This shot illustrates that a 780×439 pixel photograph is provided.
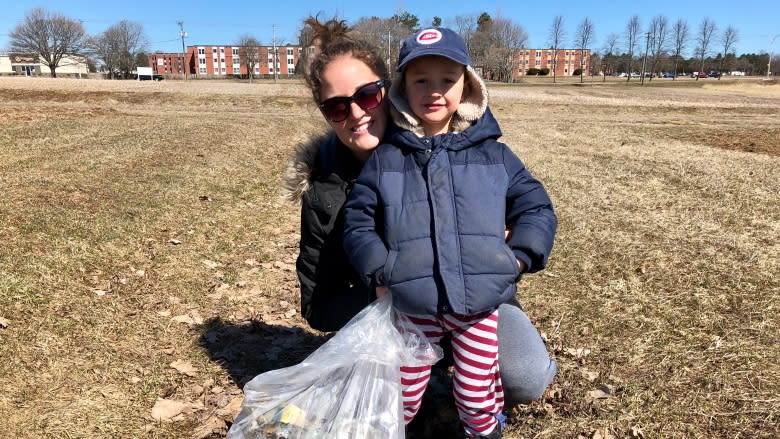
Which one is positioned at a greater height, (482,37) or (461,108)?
(482,37)

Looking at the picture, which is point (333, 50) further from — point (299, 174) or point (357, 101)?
point (299, 174)

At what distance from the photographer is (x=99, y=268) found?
4094 mm

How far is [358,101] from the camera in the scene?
224 cm

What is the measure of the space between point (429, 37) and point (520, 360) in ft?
4.34

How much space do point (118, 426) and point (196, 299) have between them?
143 cm

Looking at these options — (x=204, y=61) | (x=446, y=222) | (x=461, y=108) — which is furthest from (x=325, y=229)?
(x=204, y=61)

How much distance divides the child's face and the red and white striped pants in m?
0.76

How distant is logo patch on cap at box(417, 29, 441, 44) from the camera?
6.78ft

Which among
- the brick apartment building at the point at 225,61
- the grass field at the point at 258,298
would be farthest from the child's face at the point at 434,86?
the brick apartment building at the point at 225,61

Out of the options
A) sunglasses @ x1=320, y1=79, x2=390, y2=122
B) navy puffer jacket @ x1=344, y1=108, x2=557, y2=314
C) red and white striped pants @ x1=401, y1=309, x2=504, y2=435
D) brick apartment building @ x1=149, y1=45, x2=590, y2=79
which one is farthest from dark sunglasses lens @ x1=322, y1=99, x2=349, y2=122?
brick apartment building @ x1=149, y1=45, x2=590, y2=79

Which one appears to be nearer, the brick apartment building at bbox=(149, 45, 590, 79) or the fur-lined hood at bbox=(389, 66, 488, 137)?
the fur-lined hood at bbox=(389, 66, 488, 137)

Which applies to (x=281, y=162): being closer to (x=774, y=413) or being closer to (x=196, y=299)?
(x=196, y=299)

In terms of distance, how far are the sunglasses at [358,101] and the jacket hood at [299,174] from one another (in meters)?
0.26

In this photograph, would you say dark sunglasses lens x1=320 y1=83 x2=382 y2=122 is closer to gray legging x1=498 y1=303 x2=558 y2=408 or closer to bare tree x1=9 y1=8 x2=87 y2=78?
gray legging x1=498 y1=303 x2=558 y2=408
